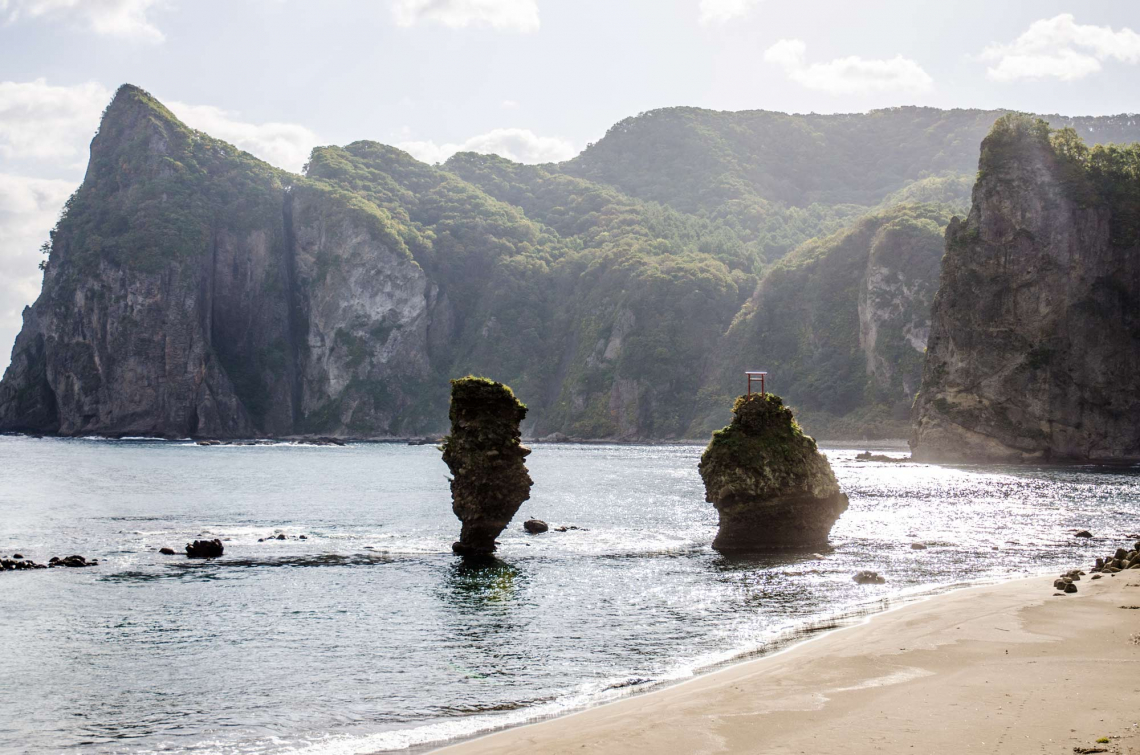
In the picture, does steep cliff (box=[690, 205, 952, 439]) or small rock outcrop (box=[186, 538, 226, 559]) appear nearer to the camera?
small rock outcrop (box=[186, 538, 226, 559])

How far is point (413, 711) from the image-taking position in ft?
59.3

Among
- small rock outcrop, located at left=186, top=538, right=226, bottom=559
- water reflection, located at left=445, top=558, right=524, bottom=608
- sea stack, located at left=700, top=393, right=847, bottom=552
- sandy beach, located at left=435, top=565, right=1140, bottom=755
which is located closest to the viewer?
sandy beach, located at left=435, top=565, right=1140, bottom=755

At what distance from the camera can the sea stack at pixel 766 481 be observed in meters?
40.6

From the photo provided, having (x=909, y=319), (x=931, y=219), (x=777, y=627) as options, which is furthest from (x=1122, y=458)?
(x=777, y=627)

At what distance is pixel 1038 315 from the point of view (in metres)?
115

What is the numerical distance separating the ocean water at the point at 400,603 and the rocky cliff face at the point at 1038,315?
4585cm

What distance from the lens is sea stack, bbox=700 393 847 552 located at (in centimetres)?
4056

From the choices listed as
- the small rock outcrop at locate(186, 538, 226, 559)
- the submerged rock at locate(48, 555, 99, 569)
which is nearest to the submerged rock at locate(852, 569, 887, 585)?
the small rock outcrop at locate(186, 538, 226, 559)

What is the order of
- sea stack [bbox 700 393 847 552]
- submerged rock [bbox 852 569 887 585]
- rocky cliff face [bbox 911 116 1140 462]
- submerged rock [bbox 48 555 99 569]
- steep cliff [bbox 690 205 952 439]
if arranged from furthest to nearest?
1. steep cliff [bbox 690 205 952 439]
2. rocky cliff face [bbox 911 116 1140 462]
3. sea stack [bbox 700 393 847 552]
4. submerged rock [bbox 48 555 99 569]
5. submerged rock [bbox 852 569 887 585]

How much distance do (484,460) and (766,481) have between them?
40.3 feet

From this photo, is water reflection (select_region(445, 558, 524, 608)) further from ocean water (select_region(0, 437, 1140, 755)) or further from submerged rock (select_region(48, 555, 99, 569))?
submerged rock (select_region(48, 555, 99, 569))

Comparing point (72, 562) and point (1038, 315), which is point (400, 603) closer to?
point (72, 562)

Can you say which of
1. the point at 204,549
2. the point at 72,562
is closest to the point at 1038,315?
the point at 204,549

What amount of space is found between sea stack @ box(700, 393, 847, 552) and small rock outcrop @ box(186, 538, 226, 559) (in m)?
22.1
